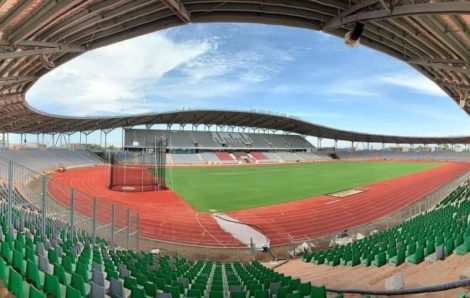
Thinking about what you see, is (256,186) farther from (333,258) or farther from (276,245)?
(333,258)

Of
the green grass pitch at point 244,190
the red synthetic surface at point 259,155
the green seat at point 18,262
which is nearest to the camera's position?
the green seat at point 18,262

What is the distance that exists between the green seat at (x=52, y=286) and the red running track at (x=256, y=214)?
10.6 metres

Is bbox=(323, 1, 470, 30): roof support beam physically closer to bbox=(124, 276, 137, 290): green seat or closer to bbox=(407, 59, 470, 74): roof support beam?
bbox=(407, 59, 470, 74): roof support beam

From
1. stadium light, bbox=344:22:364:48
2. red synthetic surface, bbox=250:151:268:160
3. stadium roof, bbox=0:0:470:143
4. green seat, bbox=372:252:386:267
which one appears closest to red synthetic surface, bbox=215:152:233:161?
red synthetic surface, bbox=250:151:268:160

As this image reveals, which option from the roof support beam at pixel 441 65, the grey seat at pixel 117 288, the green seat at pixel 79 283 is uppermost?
the roof support beam at pixel 441 65

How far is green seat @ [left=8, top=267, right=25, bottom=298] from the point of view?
4.04 m

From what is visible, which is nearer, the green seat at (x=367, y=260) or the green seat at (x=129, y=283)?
the green seat at (x=129, y=283)

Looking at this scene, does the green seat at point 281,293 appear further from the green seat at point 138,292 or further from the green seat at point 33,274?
the green seat at point 33,274

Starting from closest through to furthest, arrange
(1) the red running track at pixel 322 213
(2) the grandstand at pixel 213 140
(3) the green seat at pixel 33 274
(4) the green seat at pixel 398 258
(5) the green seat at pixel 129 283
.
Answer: (3) the green seat at pixel 33 274 → (5) the green seat at pixel 129 283 → (4) the green seat at pixel 398 258 → (1) the red running track at pixel 322 213 → (2) the grandstand at pixel 213 140

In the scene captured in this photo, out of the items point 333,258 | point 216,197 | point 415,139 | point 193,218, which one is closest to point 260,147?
point 415,139

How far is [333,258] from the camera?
35.6 feet

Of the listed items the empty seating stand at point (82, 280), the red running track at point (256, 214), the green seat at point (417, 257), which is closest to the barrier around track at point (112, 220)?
the red running track at point (256, 214)

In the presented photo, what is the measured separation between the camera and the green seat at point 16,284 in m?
4.04

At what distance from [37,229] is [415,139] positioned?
3887 inches
